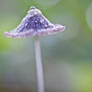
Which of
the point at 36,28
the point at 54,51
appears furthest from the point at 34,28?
the point at 54,51

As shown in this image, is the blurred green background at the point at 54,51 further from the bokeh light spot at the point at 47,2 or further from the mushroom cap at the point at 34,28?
the mushroom cap at the point at 34,28

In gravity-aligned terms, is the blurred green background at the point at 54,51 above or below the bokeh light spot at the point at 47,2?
below

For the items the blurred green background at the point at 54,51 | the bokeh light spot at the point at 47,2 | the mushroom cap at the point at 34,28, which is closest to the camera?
the mushroom cap at the point at 34,28

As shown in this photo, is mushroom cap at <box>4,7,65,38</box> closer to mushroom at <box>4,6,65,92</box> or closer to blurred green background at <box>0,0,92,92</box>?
mushroom at <box>4,6,65,92</box>

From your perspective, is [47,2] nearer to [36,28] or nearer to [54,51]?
[54,51]

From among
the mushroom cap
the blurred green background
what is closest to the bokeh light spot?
the blurred green background

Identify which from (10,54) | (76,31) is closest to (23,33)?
(10,54)

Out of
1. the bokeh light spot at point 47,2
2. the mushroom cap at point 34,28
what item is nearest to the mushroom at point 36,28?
the mushroom cap at point 34,28

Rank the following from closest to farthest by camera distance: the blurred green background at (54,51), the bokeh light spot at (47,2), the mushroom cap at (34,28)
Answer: the mushroom cap at (34,28) → the blurred green background at (54,51) → the bokeh light spot at (47,2)
